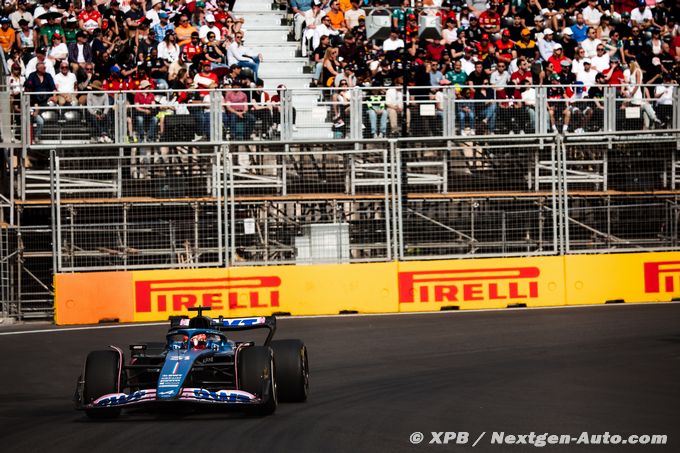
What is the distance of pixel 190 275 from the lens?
22156 mm

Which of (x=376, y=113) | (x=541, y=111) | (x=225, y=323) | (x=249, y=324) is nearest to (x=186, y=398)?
(x=225, y=323)

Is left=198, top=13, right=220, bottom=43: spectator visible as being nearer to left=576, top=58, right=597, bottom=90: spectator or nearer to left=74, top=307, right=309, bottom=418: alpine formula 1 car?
left=576, top=58, right=597, bottom=90: spectator

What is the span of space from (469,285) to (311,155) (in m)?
4.19

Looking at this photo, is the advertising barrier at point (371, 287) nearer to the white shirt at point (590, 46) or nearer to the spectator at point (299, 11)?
the white shirt at point (590, 46)

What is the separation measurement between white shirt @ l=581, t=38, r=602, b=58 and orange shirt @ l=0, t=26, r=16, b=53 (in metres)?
12.9

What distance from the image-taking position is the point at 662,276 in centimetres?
Answer: 2264

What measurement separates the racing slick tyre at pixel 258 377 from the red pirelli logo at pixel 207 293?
35.6ft

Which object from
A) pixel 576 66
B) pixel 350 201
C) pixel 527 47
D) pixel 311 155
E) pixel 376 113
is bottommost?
pixel 350 201

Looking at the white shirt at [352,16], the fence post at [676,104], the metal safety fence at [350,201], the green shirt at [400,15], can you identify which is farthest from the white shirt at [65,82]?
the fence post at [676,104]

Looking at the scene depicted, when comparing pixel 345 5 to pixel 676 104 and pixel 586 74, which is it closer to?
pixel 586 74

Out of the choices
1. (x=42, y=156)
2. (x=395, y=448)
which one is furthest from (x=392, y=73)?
(x=395, y=448)

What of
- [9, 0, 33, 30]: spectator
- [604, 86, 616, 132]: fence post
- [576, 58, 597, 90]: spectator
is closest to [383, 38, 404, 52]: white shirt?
[576, 58, 597, 90]: spectator

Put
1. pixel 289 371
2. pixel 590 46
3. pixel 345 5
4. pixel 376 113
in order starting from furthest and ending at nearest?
1. pixel 345 5
2. pixel 590 46
3. pixel 376 113
4. pixel 289 371

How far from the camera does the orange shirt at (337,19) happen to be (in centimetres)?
2783
